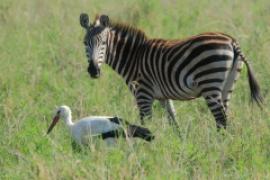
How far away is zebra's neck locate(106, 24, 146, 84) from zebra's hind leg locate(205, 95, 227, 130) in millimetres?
1257

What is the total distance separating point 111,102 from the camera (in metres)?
9.02

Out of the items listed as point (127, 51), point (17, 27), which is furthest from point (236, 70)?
point (17, 27)

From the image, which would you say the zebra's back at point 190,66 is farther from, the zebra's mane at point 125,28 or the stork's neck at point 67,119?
the stork's neck at point 67,119

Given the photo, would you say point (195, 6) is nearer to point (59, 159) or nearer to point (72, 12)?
point (72, 12)

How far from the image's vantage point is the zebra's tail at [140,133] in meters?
6.55

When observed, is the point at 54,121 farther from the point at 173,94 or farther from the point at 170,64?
the point at 170,64

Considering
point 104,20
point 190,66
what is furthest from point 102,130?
point 104,20

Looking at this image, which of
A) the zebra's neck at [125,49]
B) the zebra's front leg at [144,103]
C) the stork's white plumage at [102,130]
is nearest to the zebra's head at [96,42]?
the zebra's neck at [125,49]

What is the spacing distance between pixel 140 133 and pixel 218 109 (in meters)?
1.61

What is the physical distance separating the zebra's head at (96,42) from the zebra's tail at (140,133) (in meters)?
2.21

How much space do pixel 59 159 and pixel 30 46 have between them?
20.0ft

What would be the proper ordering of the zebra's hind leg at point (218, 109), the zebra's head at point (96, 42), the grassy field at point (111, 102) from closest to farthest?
the grassy field at point (111, 102), the zebra's hind leg at point (218, 109), the zebra's head at point (96, 42)

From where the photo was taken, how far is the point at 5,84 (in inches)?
380

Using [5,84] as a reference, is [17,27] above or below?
above
